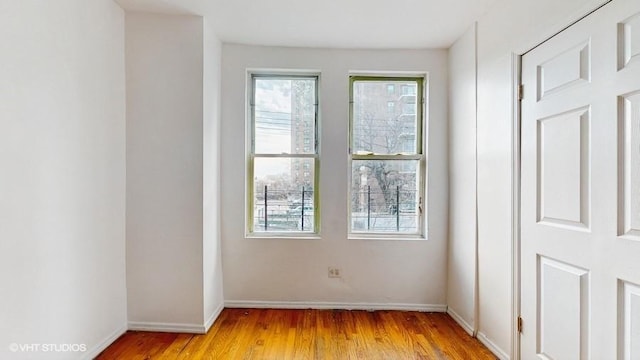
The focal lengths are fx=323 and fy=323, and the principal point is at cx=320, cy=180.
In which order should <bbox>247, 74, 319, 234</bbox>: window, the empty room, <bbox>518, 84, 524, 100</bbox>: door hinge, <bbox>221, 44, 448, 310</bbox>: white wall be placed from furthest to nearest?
<bbox>247, 74, 319, 234</bbox>: window → <bbox>221, 44, 448, 310</bbox>: white wall → <bbox>518, 84, 524, 100</bbox>: door hinge → the empty room

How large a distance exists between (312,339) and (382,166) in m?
1.66

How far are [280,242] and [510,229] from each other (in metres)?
1.89

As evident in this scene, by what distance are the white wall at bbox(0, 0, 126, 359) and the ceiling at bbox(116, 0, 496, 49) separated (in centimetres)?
59

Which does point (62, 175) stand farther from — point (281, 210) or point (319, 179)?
point (319, 179)

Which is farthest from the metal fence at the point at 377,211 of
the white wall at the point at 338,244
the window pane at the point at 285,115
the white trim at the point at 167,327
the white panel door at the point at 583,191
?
the white trim at the point at 167,327

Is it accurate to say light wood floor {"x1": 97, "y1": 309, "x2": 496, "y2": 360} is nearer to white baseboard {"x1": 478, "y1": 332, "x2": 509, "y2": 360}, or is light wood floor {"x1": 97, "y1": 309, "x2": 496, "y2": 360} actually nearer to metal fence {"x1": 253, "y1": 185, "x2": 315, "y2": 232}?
white baseboard {"x1": 478, "y1": 332, "x2": 509, "y2": 360}

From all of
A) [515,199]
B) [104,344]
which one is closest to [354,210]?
[515,199]

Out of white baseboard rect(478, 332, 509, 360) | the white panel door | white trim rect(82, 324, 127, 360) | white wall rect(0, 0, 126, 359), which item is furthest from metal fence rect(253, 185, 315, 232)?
the white panel door

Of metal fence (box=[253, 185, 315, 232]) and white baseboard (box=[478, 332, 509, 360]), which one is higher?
metal fence (box=[253, 185, 315, 232])

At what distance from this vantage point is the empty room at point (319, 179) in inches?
62.7

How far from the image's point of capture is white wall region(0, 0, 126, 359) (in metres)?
1.61

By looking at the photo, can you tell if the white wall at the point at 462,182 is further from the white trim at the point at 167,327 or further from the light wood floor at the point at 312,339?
the white trim at the point at 167,327

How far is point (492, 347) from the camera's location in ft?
7.55

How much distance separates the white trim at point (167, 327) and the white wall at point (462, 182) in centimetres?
215
